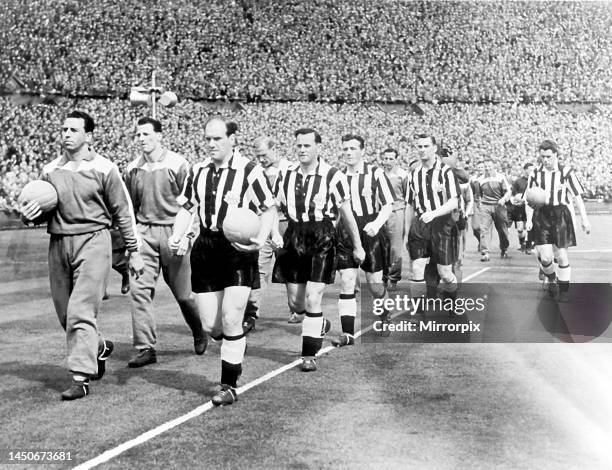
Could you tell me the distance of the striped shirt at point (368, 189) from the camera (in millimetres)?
6840

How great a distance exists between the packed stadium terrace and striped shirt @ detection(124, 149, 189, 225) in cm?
730

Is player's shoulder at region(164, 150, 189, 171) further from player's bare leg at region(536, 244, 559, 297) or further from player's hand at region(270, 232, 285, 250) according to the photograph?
player's bare leg at region(536, 244, 559, 297)

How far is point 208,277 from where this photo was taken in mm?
4754

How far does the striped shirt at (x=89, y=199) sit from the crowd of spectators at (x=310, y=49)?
28.3 feet

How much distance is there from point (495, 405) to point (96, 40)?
44.1 feet

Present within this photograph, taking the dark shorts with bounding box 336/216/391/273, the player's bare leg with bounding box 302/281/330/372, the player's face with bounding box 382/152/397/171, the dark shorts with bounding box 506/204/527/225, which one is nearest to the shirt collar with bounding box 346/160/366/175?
the dark shorts with bounding box 336/216/391/273

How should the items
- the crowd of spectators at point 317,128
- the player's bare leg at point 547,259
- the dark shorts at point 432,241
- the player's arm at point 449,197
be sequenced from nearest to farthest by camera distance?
the player's arm at point 449,197, the dark shorts at point 432,241, the player's bare leg at point 547,259, the crowd of spectators at point 317,128

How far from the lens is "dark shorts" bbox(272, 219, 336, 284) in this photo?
575cm

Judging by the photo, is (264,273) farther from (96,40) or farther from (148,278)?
(96,40)

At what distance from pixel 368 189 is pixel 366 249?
1.68 ft

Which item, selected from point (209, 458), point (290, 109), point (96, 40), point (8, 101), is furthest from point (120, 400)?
point (8, 101)

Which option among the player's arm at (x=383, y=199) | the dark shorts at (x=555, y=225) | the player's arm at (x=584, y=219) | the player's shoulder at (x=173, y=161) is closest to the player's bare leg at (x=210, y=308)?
the player's shoulder at (x=173, y=161)

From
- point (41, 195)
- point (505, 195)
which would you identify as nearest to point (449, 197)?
point (41, 195)

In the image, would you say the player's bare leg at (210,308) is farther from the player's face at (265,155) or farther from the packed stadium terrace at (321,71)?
the packed stadium terrace at (321,71)
